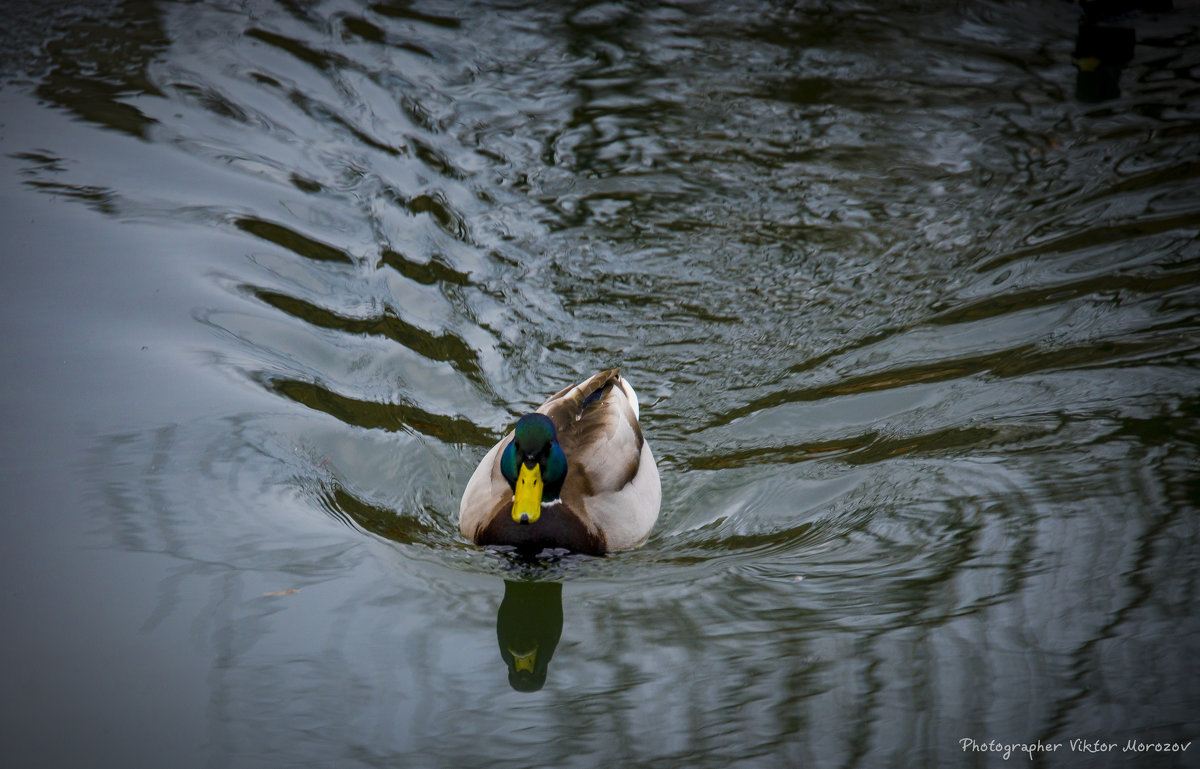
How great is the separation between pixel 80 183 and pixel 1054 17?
9585 mm

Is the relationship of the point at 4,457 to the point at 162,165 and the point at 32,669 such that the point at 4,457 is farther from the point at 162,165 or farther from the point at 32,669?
the point at 162,165

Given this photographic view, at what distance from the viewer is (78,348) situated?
5473 mm

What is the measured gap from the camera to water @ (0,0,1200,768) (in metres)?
3.79

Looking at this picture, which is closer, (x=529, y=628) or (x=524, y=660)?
(x=524, y=660)

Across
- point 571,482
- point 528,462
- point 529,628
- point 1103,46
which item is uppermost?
point 1103,46

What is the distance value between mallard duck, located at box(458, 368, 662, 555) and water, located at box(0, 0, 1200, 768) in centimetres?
18

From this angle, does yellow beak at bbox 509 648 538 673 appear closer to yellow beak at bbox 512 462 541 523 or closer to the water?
the water

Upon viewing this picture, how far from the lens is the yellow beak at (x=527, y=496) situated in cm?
454

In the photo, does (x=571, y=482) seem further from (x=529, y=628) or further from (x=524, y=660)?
(x=524, y=660)

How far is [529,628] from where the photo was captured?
173 inches

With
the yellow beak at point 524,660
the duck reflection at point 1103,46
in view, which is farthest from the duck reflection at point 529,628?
the duck reflection at point 1103,46

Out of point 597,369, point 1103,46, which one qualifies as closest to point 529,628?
point 597,369

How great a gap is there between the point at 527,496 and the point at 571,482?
566mm

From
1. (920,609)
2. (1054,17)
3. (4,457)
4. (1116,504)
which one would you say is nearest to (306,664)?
(4,457)
